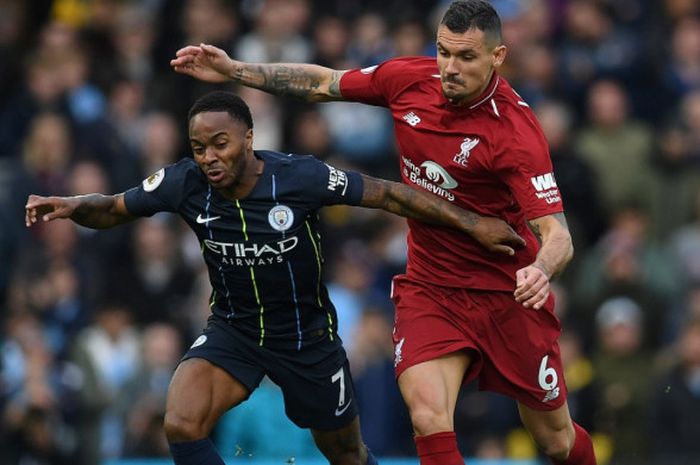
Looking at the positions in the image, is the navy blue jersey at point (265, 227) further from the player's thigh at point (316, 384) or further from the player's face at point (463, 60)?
the player's face at point (463, 60)

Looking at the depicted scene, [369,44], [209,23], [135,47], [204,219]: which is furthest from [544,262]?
[135,47]

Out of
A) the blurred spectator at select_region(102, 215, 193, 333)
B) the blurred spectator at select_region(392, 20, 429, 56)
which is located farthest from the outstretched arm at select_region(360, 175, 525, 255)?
the blurred spectator at select_region(392, 20, 429, 56)

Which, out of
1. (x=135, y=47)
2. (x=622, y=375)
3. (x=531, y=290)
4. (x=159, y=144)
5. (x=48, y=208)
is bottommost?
(x=622, y=375)

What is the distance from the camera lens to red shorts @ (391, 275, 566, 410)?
363 inches

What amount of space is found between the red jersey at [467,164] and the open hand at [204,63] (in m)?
0.85

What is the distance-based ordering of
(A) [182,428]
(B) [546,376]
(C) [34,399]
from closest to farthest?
(A) [182,428] → (B) [546,376] → (C) [34,399]

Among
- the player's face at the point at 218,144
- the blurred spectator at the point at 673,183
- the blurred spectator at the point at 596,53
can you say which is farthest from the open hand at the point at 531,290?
the blurred spectator at the point at 596,53

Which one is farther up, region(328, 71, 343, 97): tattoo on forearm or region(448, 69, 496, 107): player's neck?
region(328, 71, 343, 97): tattoo on forearm

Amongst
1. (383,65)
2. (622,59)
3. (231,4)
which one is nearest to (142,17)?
(231,4)

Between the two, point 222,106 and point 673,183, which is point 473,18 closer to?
point 222,106

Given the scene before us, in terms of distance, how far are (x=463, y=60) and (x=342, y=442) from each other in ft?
7.37

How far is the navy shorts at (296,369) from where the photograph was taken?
9.22 metres

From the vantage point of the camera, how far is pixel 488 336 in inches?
368

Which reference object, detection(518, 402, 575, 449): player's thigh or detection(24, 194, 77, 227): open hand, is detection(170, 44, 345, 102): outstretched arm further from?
detection(518, 402, 575, 449): player's thigh
